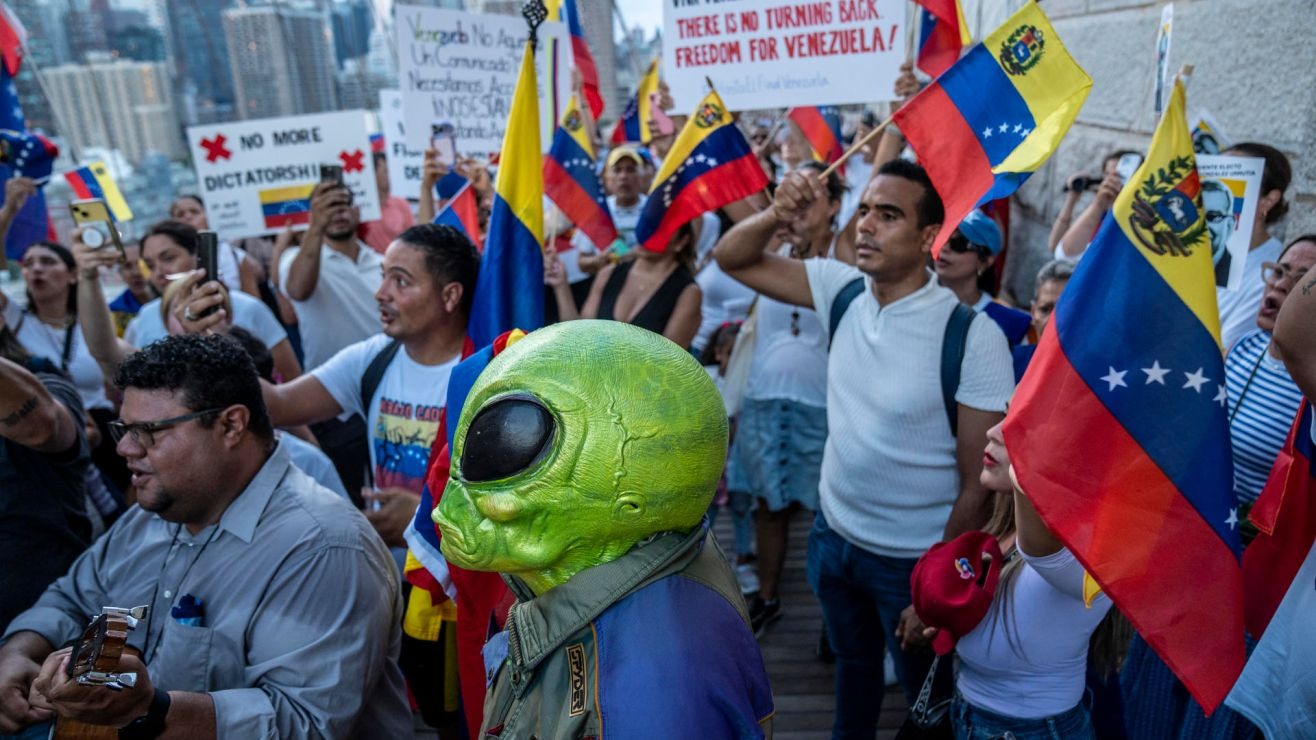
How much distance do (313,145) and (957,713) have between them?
4680mm

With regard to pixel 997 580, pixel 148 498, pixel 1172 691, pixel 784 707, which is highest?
pixel 148 498

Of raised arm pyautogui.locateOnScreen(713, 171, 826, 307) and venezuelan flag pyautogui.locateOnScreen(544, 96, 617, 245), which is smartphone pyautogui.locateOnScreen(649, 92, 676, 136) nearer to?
venezuelan flag pyautogui.locateOnScreen(544, 96, 617, 245)

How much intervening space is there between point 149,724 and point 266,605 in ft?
1.16

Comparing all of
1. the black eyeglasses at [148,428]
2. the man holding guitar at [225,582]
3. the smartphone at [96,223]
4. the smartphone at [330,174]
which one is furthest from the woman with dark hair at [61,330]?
the black eyeglasses at [148,428]

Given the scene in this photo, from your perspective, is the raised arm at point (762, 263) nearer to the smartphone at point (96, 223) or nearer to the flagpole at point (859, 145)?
the flagpole at point (859, 145)

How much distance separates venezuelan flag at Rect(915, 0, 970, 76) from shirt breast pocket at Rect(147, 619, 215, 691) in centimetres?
299

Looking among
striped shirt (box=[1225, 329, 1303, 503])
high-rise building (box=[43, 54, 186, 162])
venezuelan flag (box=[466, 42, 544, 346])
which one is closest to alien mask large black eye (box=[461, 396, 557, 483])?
venezuelan flag (box=[466, 42, 544, 346])

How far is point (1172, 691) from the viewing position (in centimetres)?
252

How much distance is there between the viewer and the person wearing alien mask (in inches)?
46.1

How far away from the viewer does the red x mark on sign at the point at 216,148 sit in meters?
5.25

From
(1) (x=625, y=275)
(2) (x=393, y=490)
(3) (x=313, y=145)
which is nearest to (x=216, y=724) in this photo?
(2) (x=393, y=490)

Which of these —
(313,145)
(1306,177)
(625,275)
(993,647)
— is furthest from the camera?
(313,145)

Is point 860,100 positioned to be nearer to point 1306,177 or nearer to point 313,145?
point 1306,177

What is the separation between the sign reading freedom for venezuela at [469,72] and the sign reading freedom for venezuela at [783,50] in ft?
3.46
